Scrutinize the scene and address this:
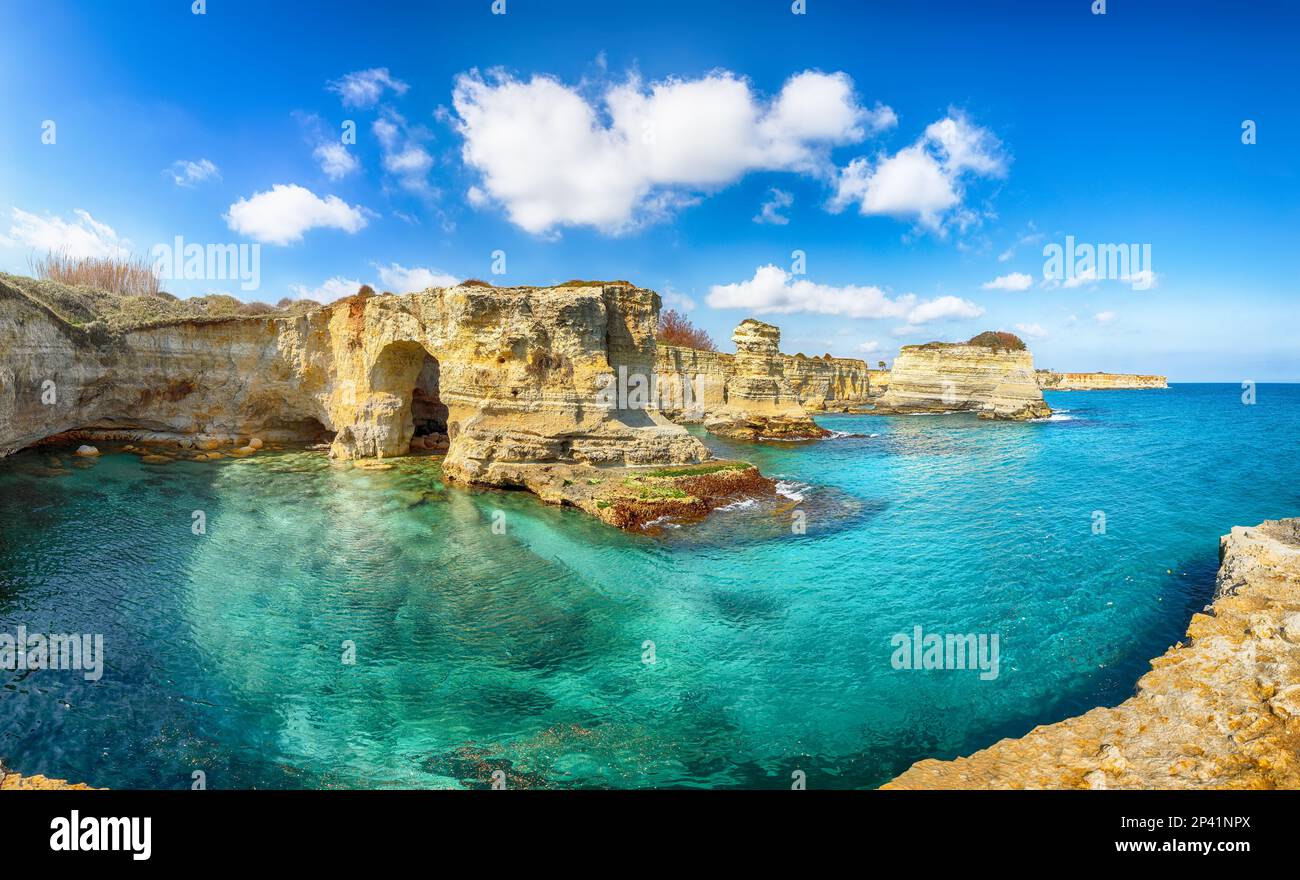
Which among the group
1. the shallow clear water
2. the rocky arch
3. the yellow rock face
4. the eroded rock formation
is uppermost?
the yellow rock face

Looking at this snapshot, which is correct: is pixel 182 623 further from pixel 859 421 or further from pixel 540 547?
pixel 859 421

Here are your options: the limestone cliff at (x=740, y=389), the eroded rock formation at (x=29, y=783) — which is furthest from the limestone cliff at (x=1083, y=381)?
the eroded rock formation at (x=29, y=783)

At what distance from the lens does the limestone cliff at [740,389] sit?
146 feet

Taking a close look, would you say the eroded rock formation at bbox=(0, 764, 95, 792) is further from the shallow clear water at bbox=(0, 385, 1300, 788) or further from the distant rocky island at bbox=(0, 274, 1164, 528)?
the distant rocky island at bbox=(0, 274, 1164, 528)

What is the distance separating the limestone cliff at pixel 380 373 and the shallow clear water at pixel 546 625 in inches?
133

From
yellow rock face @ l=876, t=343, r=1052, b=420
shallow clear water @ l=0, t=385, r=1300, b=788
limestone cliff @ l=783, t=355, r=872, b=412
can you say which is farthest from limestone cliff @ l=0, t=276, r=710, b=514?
yellow rock face @ l=876, t=343, r=1052, b=420

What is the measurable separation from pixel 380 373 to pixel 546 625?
854 inches

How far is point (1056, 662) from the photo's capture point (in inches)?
391

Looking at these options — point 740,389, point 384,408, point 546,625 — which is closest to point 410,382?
point 384,408

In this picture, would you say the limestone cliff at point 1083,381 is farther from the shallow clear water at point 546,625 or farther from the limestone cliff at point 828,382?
the shallow clear water at point 546,625

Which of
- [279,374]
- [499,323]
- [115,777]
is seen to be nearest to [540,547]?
[115,777]

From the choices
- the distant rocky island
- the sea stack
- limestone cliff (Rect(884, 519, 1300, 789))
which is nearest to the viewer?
limestone cliff (Rect(884, 519, 1300, 789))

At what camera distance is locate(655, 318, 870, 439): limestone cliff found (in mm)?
44500

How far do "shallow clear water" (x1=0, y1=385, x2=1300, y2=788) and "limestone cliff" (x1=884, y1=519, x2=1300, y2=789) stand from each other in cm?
160
